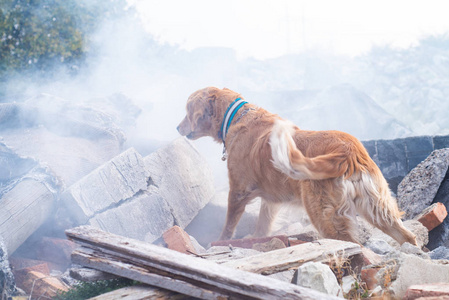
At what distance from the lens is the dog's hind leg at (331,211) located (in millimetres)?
3170

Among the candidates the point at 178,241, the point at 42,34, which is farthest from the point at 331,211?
the point at 42,34

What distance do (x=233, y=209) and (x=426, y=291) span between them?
106 inches

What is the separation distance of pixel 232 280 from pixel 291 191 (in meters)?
2.07

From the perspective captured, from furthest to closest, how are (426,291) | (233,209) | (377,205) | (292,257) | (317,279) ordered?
(233,209), (377,205), (292,257), (317,279), (426,291)

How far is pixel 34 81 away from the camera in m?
8.47

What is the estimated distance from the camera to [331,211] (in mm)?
3223

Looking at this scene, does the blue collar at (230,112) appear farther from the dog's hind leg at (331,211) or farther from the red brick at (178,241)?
the dog's hind leg at (331,211)

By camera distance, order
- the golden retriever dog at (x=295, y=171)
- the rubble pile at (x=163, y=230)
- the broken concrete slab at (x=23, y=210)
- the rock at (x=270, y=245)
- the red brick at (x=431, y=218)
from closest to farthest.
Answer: the rubble pile at (x=163, y=230) → the golden retriever dog at (x=295, y=171) → the broken concrete slab at (x=23, y=210) → the rock at (x=270, y=245) → the red brick at (x=431, y=218)

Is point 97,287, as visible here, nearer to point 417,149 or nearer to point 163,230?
point 163,230

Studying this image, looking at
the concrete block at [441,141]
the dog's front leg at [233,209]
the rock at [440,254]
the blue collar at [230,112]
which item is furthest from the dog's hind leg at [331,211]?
the concrete block at [441,141]

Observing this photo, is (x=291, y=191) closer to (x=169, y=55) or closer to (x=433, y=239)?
(x=433, y=239)

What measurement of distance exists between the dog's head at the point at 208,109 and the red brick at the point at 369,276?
8.87 feet

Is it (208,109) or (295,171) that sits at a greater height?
(208,109)

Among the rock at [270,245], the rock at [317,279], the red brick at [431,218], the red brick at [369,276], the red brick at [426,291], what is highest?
the rock at [317,279]
